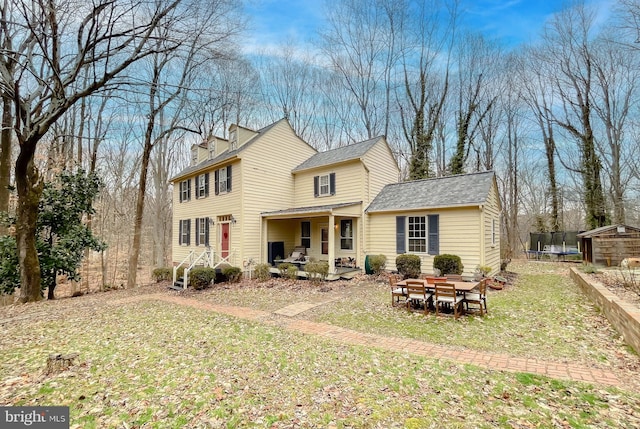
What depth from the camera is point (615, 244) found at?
14.5 meters

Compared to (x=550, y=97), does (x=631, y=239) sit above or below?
below

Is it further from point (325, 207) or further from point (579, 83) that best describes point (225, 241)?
point (579, 83)

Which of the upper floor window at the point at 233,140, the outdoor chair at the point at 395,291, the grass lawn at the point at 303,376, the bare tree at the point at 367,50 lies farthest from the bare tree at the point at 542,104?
the upper floor window at the point at 233,140

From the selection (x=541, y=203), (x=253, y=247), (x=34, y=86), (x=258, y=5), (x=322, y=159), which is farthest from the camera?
(x=541, y=203)

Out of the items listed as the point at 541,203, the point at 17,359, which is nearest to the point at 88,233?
the point at 17,359

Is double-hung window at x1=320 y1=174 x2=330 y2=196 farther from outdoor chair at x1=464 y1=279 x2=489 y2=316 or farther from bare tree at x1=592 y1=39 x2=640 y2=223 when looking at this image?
bare tree at x1=592 y1=39 x2=640 y2=223

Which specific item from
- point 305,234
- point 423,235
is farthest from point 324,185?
point 423,235

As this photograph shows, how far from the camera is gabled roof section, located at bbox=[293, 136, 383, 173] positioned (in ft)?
50.8

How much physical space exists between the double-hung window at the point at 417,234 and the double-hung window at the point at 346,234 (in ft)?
9.77

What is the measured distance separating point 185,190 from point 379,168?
39.7 feet

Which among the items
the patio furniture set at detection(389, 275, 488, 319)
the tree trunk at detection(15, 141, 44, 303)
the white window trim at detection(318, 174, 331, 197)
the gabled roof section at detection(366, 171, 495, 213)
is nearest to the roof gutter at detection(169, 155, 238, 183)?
the white window trim at detection(318, 174, 331, 197)

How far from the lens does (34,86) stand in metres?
11.4

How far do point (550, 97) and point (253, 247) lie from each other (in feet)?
83.6

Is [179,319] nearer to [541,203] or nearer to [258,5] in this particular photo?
[258,5]
